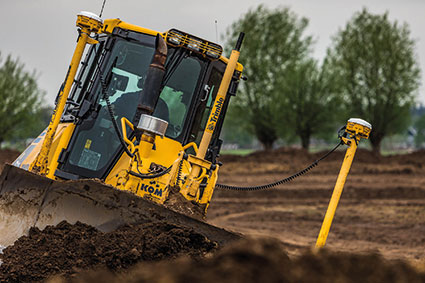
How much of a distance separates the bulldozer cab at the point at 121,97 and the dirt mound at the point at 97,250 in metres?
1.54

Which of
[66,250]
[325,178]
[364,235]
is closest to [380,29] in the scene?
[325,178]

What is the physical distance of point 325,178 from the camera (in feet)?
89.7

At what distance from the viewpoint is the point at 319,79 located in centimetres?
3797

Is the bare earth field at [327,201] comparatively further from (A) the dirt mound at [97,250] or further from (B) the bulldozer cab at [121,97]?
(A) the dirt mound at [97,250]

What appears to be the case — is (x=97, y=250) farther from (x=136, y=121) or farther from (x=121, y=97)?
(x=121, y=97)

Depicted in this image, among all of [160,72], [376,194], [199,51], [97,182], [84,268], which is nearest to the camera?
[84,268]

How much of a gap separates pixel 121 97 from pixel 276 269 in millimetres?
4328

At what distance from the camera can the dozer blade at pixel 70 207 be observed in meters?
5.69

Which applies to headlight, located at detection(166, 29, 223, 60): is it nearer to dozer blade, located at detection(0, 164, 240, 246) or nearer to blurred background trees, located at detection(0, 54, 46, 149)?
dozer blade, located at detection(0, 164, 240, 246)

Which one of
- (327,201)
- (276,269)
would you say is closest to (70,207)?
(276,269)

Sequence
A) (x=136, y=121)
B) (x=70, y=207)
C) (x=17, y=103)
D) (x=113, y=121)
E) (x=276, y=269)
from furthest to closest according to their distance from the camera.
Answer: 1. (x=17, y=103)
2. (x=136, y=121)
3. (x=113, y=121)
4. (x=70, y=207)
5. (x=276, y=269)

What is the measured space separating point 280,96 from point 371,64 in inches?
212

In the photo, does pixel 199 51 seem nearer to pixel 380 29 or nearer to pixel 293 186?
pixel 293 186

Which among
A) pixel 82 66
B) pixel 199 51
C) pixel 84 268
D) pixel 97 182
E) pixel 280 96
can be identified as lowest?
pixel 84 268
